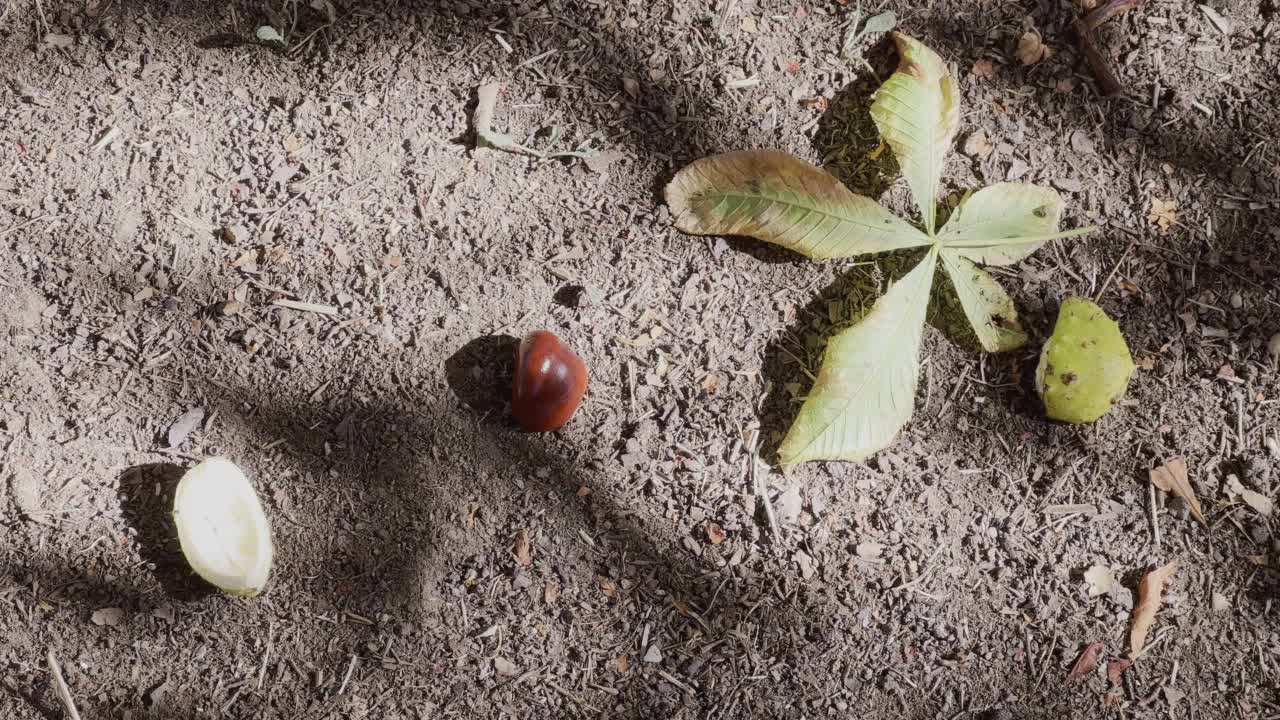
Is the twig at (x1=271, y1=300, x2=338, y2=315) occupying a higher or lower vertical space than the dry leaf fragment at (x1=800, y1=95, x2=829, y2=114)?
lower

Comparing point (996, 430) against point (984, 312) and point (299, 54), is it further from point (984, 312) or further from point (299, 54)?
point (299, 54)

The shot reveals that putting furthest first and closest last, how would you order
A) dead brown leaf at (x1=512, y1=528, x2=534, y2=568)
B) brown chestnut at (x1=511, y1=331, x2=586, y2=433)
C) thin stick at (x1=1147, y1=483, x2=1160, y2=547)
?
thin stick at (x1=1147, y1=483, x2=1160, y2=547) → dead brown leaf at (x1=512, y1=528, x2=534, y2=568) → brown chestnut at (x1=511, y1=331, x2=586, y2=433)

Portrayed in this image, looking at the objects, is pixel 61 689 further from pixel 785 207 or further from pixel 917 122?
pixel 917 122

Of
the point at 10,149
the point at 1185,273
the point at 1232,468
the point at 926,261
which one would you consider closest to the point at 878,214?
the point at 926,261

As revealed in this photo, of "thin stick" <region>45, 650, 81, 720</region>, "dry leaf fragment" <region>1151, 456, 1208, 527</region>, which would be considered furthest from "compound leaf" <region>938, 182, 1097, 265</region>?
"thin stick" <region>45, 650, 81, 720</region>

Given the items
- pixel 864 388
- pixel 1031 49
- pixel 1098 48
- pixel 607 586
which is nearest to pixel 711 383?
pixel 864 388

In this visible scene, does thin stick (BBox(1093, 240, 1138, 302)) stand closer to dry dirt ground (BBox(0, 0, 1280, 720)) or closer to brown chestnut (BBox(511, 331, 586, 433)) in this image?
dry dirt ground (BBox(0, 0, 1280, 720))

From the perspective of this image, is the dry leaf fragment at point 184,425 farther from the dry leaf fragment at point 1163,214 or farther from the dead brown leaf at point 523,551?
the dry leaf fragment at point 1163,214
